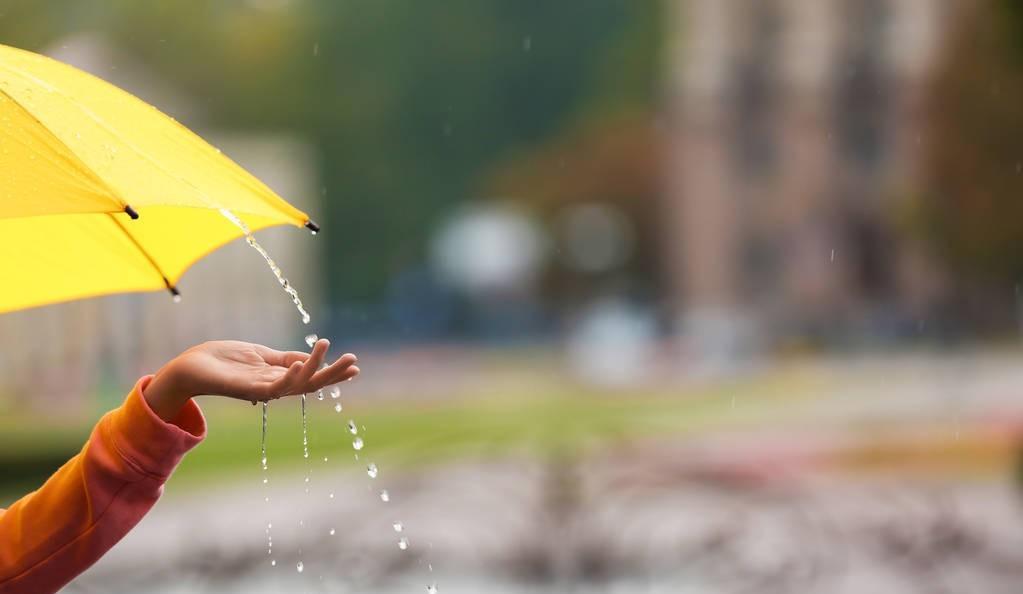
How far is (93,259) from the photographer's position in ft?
9.68

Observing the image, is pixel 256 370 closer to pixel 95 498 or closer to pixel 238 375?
pixel 238 375

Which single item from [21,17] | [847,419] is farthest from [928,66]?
[21,17]

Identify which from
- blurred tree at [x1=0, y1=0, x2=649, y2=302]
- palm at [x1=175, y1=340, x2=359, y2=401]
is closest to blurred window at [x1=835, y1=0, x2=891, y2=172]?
blurred tree at [x1=0, y1=0, x2=649, y2=302]

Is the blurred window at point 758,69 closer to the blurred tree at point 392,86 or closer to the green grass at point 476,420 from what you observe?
the blurred tree at point 392,86

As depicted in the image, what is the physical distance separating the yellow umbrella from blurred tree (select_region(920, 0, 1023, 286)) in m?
29.0

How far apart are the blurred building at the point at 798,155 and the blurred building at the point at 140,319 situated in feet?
45.3

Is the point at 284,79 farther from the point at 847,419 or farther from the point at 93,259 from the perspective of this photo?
the point at 93,259

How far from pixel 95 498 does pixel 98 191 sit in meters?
0.42

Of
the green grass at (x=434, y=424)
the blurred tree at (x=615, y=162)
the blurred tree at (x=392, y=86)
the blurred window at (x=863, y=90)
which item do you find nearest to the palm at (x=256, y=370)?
the green grass at (x=434, y=424)

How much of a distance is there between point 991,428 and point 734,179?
32613 mm

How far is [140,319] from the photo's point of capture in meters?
33.8

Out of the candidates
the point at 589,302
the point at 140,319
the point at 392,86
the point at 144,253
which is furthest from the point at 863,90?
the point at 144,253

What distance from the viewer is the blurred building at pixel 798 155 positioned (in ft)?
172

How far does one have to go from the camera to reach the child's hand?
220 centimetres
